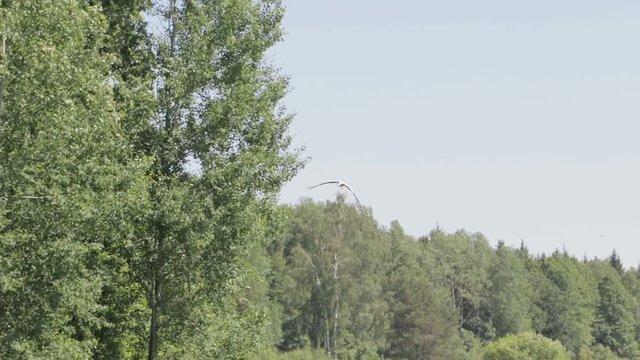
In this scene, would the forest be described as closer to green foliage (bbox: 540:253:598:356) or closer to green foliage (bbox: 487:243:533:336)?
green foliage (bbox: 487:243:533:336)

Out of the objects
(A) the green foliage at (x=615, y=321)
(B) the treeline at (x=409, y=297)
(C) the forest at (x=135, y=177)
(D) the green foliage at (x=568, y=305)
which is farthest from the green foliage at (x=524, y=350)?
(C) the forest at (x=135, y=177)

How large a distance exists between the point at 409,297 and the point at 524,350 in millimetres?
16323

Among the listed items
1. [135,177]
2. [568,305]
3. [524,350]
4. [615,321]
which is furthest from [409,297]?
[135,177]

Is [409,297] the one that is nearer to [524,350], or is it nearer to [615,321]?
[524,350]

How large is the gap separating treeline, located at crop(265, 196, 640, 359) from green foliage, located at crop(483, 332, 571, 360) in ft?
0.36

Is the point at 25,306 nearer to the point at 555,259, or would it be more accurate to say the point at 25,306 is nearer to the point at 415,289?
the point at 415,289

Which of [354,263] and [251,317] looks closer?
[251,317]

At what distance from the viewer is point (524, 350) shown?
123 m

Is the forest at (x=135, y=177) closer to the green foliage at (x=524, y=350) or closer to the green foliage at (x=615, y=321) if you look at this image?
the green foliage at (x=524, y=350)

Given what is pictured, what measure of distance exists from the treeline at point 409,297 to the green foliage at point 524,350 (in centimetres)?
11

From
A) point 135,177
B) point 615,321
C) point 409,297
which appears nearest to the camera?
point 135,177

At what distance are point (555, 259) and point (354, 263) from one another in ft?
314

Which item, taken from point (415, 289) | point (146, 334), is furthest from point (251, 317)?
point (415, 289)

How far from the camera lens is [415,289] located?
116 m
